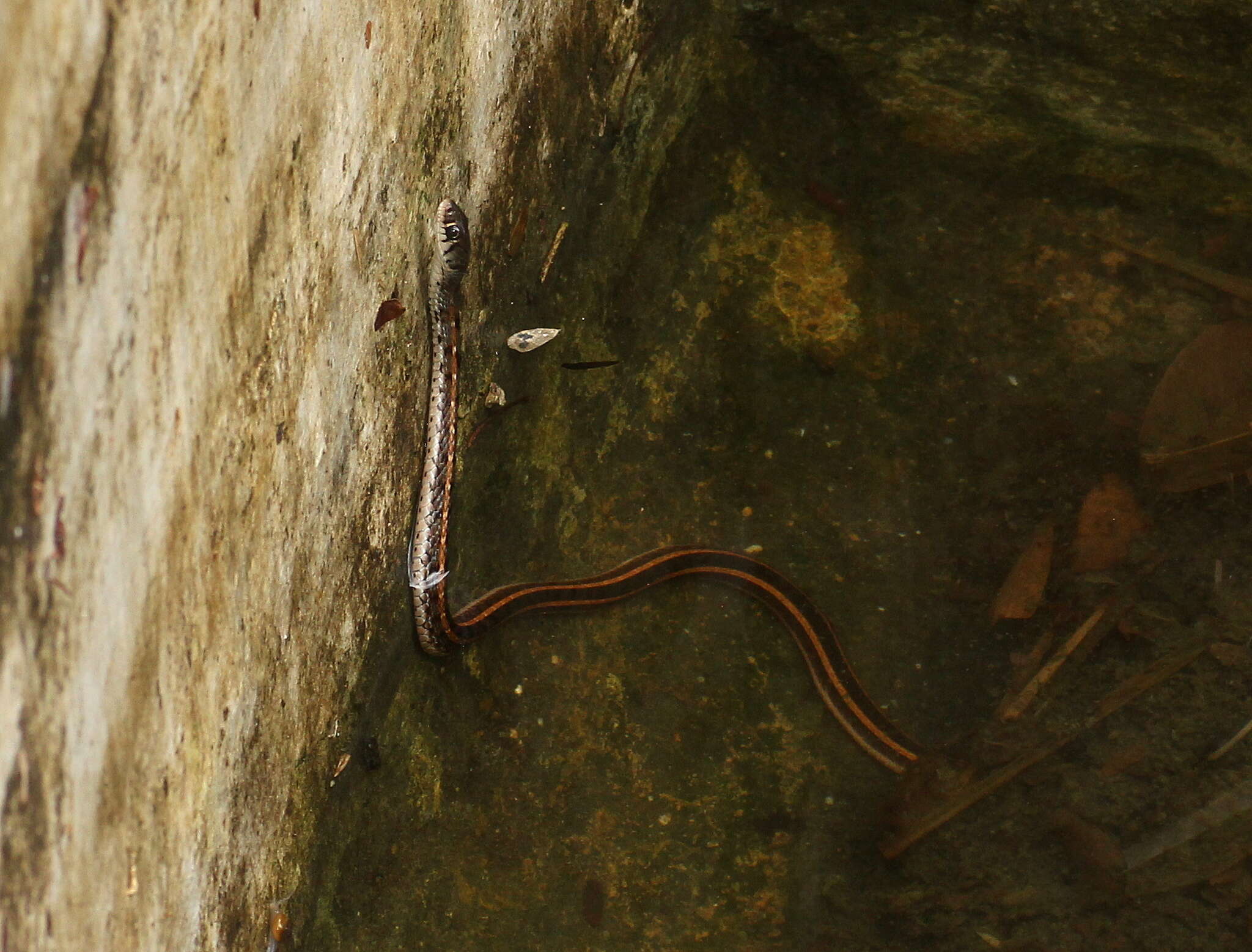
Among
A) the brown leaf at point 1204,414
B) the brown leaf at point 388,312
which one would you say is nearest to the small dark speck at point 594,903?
the brown leaf at point 388,312

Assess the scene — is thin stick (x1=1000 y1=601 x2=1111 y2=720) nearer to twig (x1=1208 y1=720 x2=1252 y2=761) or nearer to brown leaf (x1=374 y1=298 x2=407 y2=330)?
twig (x1=1208 y1=720 x2=1252 y2=761)

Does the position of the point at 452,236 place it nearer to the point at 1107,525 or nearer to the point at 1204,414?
the point at 1107,525

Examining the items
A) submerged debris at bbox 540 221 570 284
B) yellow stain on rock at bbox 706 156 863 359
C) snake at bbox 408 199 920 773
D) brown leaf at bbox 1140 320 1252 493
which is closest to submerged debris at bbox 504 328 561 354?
submerged debris at bbox 540 221 570 284

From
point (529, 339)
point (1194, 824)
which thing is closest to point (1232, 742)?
point (1194, 824)

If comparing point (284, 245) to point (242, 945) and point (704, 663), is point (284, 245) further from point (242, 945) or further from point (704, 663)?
point (704, 663)

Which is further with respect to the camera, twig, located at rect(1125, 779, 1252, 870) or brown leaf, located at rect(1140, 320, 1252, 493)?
brown leaf, located at rect(1140, 320, 1252, 493)

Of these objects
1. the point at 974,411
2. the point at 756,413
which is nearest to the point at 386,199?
the point at 756,413

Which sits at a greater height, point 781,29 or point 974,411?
point 781,29

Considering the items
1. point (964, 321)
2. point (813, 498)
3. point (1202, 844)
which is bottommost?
point (1202, 844)
